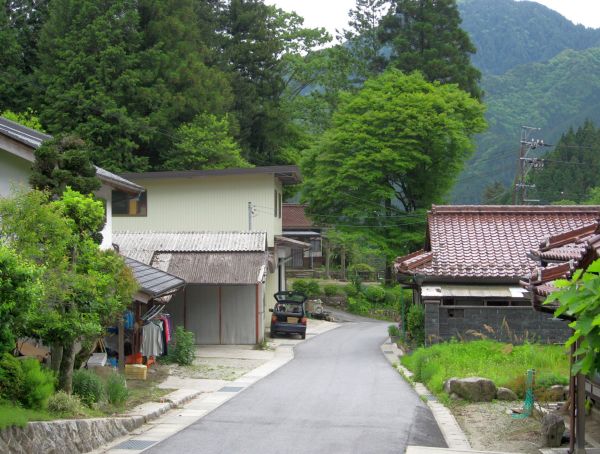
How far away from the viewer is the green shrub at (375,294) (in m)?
49.3

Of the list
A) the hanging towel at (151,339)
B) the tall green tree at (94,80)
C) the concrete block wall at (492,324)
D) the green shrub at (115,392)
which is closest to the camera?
the green shrub at (115,392)

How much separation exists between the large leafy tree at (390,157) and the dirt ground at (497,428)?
29.2 metres

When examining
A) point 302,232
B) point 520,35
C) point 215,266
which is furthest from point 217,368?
point 520,35

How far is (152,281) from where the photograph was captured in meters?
21.9

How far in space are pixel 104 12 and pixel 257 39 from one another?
15.3m

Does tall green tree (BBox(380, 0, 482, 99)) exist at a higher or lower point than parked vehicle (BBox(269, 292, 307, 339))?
higher

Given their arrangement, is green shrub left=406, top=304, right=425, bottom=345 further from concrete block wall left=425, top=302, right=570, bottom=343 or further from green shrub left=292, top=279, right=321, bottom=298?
green shrub left=292, top=279, right=321, bottom=298

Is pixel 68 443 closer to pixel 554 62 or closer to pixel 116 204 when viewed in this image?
pixel 116 204

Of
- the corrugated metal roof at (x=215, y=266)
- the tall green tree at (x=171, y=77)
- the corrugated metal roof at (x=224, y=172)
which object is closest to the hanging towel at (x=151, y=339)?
the corrugated metal roof at (x=215, y=266)

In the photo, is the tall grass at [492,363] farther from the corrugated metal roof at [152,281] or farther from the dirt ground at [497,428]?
the corrugated metal roof at [152,281]

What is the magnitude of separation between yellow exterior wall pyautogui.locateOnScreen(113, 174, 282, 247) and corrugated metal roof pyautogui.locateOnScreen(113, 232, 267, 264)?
134 inches

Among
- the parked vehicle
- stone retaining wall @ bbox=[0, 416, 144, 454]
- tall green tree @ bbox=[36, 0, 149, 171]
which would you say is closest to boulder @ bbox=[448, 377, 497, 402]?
stone retaining wall @ bbox=[0, 416, 144, 454]

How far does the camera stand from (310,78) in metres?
61.4

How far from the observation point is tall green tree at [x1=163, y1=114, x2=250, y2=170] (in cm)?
4562
